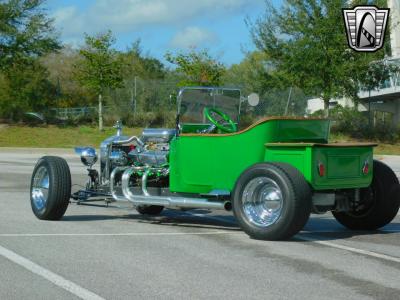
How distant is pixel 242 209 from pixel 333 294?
8.25ft

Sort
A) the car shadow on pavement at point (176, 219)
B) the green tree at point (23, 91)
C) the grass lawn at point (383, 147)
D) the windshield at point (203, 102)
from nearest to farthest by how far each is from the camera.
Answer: the car shadow on pavement at point (176, 219) → the windshield at point (203, 102) → the grass lawn at point (383, 147) → the green tree at point (23, 91)

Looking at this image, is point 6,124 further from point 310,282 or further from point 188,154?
point 310,282

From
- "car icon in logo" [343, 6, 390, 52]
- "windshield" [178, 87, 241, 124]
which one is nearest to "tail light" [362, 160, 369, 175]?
"windshield" [178, 87, 241, 124]

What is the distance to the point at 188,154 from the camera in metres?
8.87

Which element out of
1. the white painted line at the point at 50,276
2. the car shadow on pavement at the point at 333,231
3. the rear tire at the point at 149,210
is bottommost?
the white painted line at the point at 50,276

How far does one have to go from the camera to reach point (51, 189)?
30.4ft

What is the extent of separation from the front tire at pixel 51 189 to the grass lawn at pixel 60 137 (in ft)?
74.7

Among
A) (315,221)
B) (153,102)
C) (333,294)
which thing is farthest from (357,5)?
(333,294)

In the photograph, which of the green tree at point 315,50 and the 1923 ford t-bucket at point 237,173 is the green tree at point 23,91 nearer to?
the green tree at point 315,50

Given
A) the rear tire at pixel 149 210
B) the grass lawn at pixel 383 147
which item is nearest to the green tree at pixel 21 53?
the grass lawn at pixel 383 147

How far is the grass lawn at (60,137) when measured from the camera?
33.2 metres

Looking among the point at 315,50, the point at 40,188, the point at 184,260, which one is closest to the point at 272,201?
the point at 184,260

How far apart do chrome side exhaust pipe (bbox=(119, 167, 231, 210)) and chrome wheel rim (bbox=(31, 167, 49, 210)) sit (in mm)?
892

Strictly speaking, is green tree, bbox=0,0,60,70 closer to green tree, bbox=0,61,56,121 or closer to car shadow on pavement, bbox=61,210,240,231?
green tree, bbox=0,61,56,121
